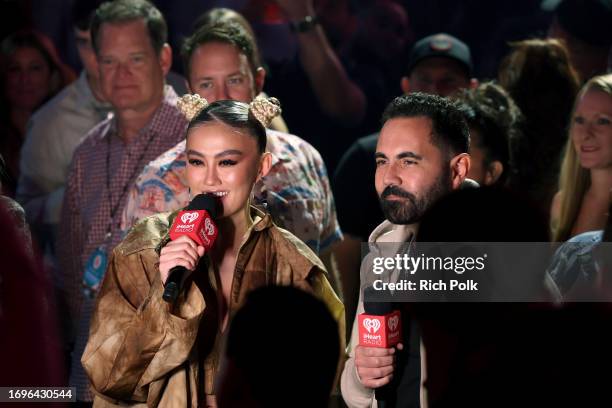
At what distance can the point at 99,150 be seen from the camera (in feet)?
13.6

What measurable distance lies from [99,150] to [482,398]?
6.35ft

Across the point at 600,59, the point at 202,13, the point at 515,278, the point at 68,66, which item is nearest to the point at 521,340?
the point at 515,278

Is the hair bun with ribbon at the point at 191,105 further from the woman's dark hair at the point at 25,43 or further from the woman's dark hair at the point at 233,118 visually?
the woman's dark hair at the point at 25,43

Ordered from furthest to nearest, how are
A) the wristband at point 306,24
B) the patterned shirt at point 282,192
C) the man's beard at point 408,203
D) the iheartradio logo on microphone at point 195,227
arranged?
the wristband at point 306,24 → the patterned shirt at point 282,192 → the man's beard at point 408,203 → the iheartradio logo on microphone at point 195,227

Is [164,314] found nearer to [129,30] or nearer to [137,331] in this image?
[137,331]

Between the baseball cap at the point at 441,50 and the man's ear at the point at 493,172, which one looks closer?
the man's ear at the point at 493,172

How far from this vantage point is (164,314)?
280 cm

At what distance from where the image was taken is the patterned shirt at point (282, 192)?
3531 millimetres

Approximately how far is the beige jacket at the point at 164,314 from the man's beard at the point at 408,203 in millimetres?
267

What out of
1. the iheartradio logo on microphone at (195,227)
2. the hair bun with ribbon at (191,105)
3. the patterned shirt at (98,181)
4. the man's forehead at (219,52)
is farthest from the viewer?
the patterned shirt at (98,181)

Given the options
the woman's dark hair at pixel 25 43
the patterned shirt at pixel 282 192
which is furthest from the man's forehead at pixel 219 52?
the woman's dark hair at pixel 25 43

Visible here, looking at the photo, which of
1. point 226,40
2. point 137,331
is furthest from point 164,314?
point 226,40

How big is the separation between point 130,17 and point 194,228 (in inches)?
66.0

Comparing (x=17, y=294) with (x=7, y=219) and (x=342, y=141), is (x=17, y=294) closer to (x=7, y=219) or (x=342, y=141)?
(x=7, y=219)
